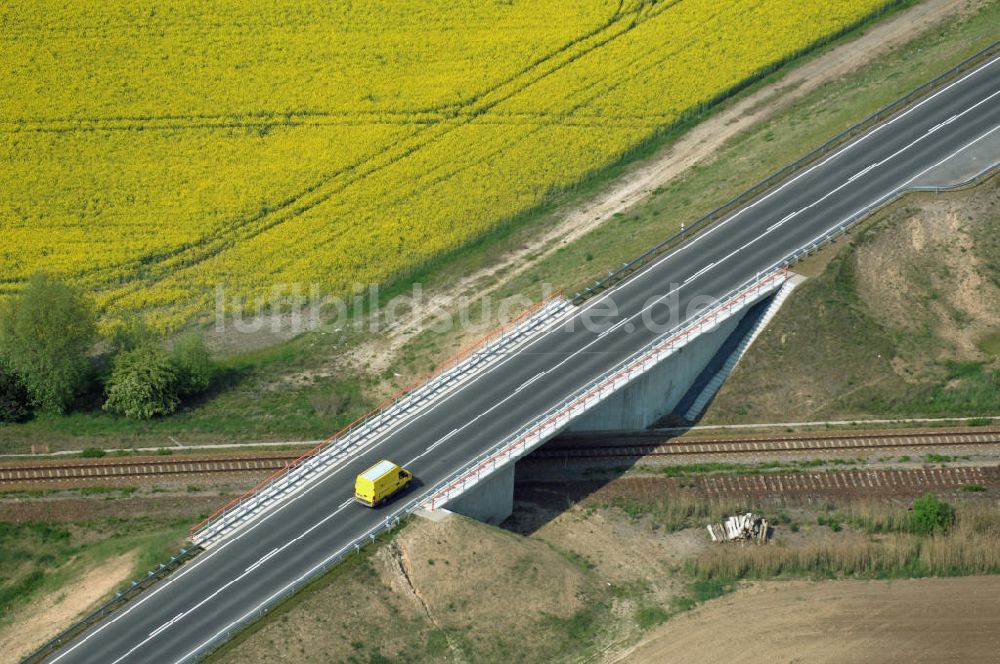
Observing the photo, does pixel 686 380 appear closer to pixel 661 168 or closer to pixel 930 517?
pixel 930 517

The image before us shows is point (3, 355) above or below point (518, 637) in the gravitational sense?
above

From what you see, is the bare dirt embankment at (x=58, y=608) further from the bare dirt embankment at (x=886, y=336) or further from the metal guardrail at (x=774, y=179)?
the bare dirt embankment at (x=886, y=336)

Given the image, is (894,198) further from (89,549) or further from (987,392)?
(89,549)

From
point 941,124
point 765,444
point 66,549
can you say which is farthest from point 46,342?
point 941,124

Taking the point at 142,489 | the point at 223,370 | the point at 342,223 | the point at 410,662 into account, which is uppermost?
the point at 342,223

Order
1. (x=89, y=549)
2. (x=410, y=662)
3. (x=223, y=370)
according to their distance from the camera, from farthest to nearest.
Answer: (x=223, y=370) → (x=89, y=549) → (x=410, y=662)

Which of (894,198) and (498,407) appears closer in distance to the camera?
(498,407)

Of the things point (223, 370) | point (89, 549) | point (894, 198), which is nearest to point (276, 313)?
point (223, 370)
